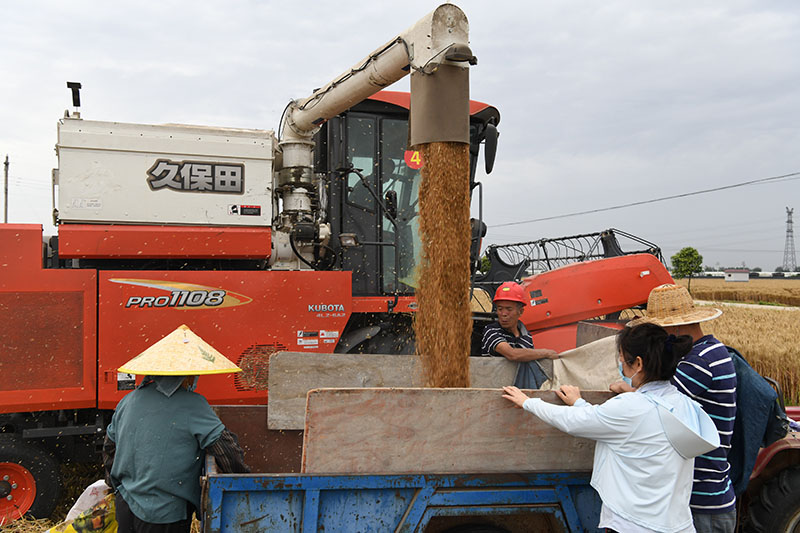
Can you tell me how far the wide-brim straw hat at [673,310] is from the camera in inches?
109

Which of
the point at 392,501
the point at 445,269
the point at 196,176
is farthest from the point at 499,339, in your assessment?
the point at 196,176

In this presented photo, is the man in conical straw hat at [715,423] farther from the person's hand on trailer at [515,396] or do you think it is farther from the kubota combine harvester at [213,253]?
the kubota combine harvester at [213,253]

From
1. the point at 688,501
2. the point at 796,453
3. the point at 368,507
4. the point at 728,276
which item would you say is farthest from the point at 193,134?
the point at 728,276

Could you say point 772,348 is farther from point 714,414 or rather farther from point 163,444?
point 163,444

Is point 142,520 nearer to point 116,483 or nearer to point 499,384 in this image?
point 116,483

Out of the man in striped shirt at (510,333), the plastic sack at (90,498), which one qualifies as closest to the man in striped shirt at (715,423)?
the man in striped shirt at (510,333)

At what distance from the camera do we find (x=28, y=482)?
165 inches

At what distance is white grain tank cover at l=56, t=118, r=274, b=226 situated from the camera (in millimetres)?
4309

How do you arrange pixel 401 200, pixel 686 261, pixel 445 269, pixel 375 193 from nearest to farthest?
pixel 445 269 < pixel 375 193 < pixel 401 200 < pixel 686 261

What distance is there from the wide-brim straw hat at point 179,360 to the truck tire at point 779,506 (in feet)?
9.18

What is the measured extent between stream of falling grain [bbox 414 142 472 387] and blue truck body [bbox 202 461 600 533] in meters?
0.95

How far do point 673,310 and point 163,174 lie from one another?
3.60 metres

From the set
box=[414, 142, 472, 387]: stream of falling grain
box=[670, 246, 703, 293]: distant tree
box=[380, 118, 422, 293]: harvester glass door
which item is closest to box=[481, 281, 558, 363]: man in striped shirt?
box=[414, 142, 472, 387]: stream of falling grain

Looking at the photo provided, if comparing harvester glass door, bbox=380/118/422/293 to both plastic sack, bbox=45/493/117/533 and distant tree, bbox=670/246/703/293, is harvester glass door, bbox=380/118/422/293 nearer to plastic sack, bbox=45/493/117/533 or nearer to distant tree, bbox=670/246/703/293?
plastic sack, bbox=45/493/117/533
